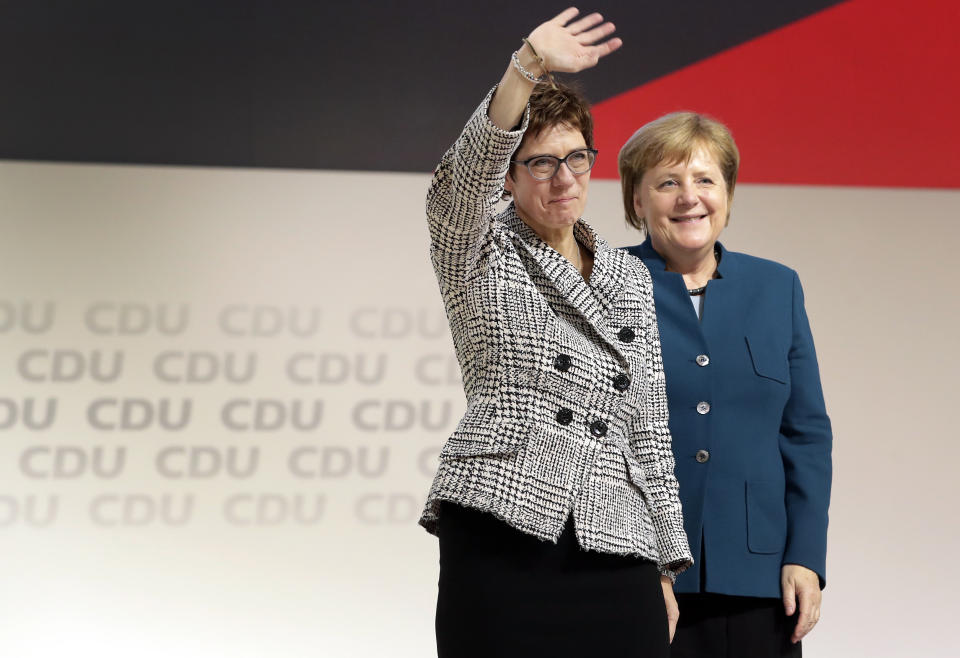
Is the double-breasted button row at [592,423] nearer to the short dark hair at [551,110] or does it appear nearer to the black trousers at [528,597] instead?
the black trousers at [528,597]

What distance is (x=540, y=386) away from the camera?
1279mm

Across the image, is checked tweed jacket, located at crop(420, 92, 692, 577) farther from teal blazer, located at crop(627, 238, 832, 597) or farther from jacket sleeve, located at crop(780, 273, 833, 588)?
jacket sleeve, located at crop(780, 273, 833, 588)

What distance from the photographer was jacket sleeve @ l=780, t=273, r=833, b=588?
1.53m

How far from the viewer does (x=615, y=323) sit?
1.37 meters

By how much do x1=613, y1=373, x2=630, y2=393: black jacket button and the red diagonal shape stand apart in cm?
189

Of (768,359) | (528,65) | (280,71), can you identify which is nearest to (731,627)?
(768,359)

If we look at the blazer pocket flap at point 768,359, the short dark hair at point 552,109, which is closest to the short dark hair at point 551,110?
the short dark hair at point 552,109

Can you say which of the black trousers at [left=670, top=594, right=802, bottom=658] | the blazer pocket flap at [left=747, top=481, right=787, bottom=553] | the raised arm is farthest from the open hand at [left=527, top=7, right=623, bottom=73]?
the black trousers at [left=670, top=594, right=802, bottom=658]

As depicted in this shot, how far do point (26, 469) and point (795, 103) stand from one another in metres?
2.69

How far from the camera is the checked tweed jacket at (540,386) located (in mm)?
1234

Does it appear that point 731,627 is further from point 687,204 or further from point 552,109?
point 552,109

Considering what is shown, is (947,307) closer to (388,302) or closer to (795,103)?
(795,103)

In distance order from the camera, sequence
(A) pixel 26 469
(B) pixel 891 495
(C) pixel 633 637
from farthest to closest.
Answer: (B) pixel 891 495, (A) pixel 26 469, (C) pixel 633 637

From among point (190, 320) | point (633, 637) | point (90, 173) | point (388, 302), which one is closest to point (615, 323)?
Answer: point (633, 637)
